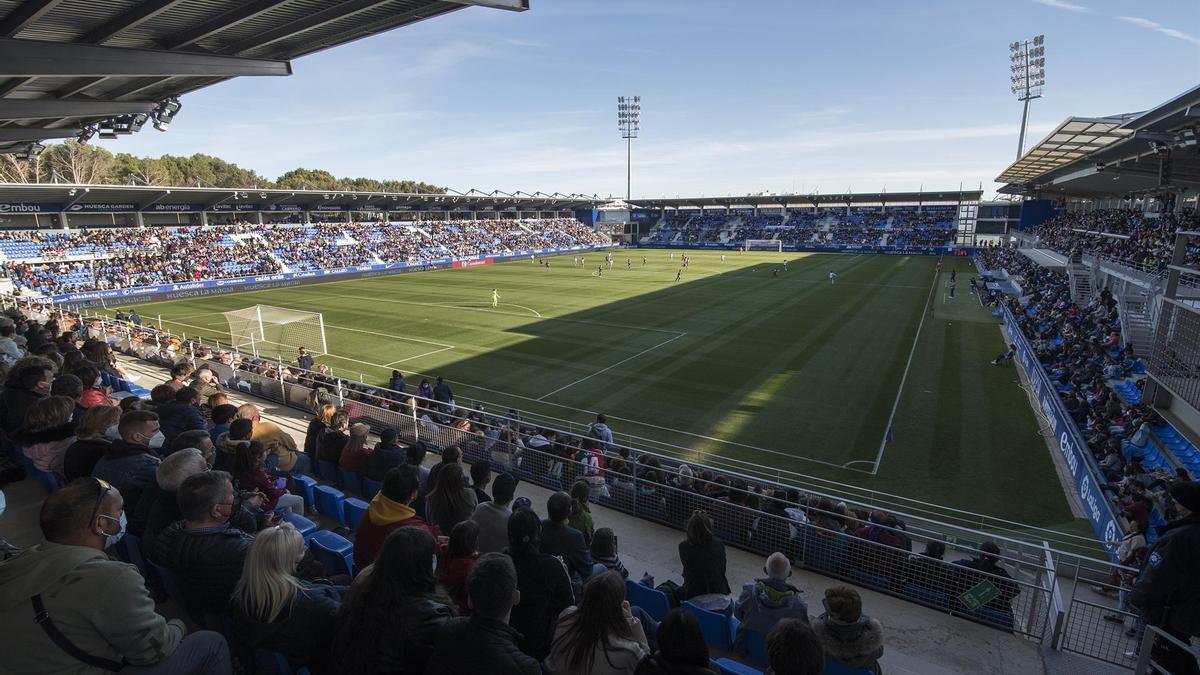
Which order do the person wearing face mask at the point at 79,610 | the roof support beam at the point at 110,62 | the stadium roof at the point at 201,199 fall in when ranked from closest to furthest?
the person wearing face mask at the point at 79,610 < the roof support beam at the point at 110,62 < the stadium roof at the point at 201,199

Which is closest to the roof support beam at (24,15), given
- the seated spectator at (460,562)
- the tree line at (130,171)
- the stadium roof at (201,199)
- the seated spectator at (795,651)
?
the seated spectator at (460,562)

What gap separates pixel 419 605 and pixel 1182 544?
545 cm

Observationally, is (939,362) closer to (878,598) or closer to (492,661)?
(878,598)

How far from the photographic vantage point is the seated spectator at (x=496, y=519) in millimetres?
4934

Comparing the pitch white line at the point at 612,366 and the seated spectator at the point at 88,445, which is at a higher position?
the seated spectator at the point at 88,445

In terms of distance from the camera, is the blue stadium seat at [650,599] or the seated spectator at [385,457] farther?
the seated spectator at [385,457]

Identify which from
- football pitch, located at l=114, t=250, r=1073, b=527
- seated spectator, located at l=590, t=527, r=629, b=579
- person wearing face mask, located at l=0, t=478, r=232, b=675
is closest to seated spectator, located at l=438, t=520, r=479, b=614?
person wearing face mask, located at l=0, t=478, r=232, b=675

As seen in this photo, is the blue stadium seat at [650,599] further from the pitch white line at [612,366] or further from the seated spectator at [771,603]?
the pitch white line at [612,366]

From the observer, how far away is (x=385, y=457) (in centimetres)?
728

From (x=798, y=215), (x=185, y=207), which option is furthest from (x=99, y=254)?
(x=798, y=215)

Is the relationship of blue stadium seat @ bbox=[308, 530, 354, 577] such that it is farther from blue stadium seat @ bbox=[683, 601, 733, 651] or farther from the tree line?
the tree line

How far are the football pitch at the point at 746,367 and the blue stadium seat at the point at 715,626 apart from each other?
21.8 feet

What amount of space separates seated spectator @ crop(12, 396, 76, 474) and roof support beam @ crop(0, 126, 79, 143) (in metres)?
15.2

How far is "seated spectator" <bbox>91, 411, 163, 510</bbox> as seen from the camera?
4.80 meters
